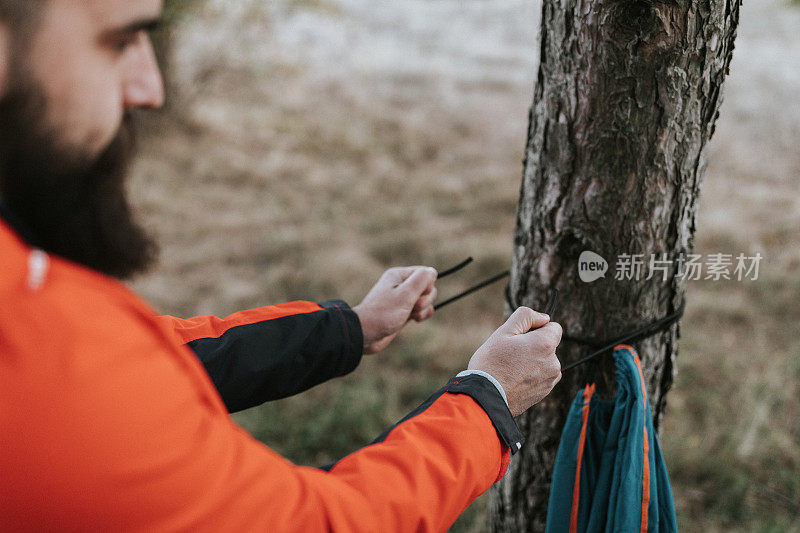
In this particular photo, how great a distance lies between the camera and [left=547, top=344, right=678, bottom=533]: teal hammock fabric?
1.34 meters

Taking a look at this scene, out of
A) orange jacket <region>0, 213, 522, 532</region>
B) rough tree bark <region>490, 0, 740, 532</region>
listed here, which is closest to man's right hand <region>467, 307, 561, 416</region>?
orange jacket <region>0, 213, 522, 532</region>

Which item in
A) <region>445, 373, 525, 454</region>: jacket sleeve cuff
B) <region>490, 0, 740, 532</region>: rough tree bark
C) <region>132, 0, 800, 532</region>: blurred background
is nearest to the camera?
<region>445, 373, 525, 454</region>: jacket sleeve cuff

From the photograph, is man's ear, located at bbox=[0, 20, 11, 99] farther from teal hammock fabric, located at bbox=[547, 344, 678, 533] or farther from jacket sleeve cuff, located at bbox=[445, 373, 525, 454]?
teal hammock fabric, located at bbox=[547, 344, 678, 533]

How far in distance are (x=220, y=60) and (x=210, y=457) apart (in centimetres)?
858

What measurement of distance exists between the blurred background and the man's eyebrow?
2.20 meters

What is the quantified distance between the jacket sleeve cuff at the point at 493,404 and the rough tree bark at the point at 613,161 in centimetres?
59

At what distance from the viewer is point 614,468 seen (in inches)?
55.1

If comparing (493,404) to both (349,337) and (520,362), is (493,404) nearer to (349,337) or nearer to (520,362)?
(520,362)

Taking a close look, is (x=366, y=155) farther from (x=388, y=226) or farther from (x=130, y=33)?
(x=130, y=33)

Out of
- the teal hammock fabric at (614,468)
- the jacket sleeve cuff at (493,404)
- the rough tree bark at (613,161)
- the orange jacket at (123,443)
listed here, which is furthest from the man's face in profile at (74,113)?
the teal hammock fabric at (614,468)

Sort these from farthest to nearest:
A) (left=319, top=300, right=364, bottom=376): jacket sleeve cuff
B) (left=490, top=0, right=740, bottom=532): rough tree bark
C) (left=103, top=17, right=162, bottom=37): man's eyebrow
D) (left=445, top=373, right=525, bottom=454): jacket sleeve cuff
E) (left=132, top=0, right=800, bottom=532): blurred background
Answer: (left=132, top=0, right=800, bottom=532): blurred background < (left=319, top=300, right=364, bottom=376): jacket sleeve cuff < (left=490, top=0, right=740, bottom=532): rough tree bark < (left=445, top=373, right=525, bottom=454): jacket sleeve cuff < (left=103, top=17, right=162, bottom=37): man's eyebrow

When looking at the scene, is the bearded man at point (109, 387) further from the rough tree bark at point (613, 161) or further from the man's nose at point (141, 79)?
the rough tree bark at point (613, 161)

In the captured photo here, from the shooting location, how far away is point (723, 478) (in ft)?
8.53

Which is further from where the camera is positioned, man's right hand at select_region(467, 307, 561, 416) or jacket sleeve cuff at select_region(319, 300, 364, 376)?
jacket sleeve cuff at select_region(319, 300, 364, 376)
